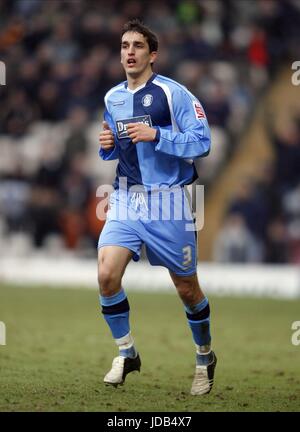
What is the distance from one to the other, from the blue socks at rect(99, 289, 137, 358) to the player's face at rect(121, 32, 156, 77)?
178 centimetres

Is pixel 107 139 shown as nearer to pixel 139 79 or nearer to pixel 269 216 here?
pixel 139 79

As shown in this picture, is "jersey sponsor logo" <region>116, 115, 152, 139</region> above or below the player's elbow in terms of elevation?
above

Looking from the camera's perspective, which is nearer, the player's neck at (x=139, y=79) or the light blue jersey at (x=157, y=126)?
Answer: the light blue jersey at (x=157, y=126)

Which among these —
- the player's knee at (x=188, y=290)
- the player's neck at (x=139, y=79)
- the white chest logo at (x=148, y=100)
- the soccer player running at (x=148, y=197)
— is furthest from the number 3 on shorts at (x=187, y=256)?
the player's neck at (x=139, y=79)

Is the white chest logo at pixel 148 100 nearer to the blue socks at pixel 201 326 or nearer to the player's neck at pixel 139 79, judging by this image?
the player's neck at pixel 139 79

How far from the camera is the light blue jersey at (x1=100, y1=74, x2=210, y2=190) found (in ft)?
27.2

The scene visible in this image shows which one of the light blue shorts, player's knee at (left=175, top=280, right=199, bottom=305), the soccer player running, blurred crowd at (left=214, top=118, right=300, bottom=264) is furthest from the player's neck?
blurred crowd at (left=214, top=118, right=300, bottom=264)

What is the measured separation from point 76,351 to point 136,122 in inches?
132

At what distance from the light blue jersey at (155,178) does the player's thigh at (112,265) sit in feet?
0.22

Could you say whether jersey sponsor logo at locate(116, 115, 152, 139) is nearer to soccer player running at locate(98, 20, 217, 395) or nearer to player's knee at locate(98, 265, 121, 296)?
soccer player running at locate(98, 20, 217, 395)

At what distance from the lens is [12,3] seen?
24.2 metres

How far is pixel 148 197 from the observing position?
331 inches

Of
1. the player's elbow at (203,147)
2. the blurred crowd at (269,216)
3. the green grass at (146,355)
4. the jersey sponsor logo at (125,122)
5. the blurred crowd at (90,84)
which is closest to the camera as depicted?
the green grass at (146,355)

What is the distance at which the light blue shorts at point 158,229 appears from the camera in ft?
27.2
